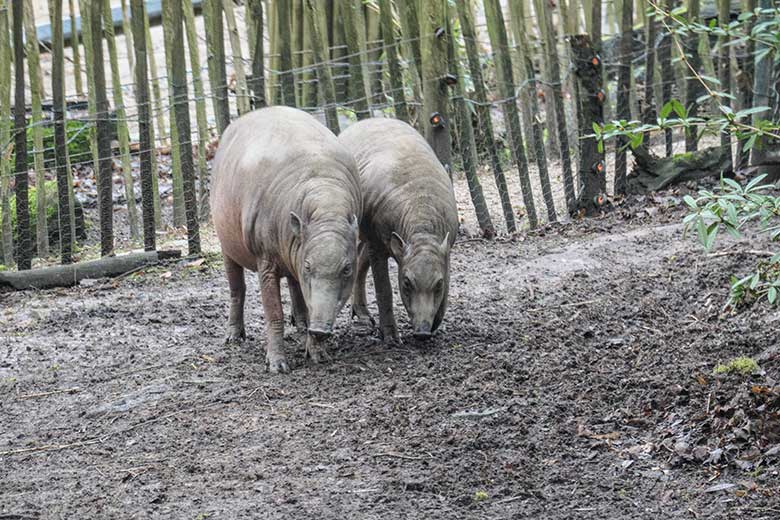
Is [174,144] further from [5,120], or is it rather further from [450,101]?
[450,101]

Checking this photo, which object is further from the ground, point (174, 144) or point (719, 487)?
point (174, 144)

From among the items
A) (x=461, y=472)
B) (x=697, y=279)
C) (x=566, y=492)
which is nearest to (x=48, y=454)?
(x=461, y=472)

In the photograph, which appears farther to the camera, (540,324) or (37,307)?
(37,307)

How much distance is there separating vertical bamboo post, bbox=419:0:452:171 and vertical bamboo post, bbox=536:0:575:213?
121 centimetres

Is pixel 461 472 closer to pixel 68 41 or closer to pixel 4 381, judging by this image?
pixel 4 381

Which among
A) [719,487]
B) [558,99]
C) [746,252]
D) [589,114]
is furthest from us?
[589,114]

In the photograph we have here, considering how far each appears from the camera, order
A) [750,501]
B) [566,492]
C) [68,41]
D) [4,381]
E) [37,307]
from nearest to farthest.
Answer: [750,501], [566,492], [4,381], [37,307], [68,41]

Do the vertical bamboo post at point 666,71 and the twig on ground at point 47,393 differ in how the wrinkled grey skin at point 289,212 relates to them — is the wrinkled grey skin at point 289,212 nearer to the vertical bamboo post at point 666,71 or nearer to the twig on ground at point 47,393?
the twig on ground at point 47,393

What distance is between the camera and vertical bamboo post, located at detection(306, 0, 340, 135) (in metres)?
10.3

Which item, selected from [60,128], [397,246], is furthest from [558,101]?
[60,128]

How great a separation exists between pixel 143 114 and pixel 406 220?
12.0 feet

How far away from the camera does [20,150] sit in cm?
984

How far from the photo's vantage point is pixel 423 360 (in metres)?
6.93

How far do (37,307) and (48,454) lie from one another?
3603 mm
